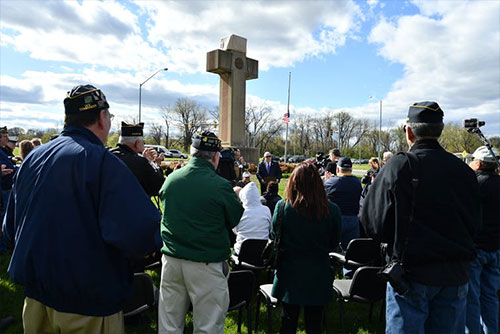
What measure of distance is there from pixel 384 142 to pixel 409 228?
95.6 m

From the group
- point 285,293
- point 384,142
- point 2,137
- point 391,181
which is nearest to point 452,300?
point 391,181

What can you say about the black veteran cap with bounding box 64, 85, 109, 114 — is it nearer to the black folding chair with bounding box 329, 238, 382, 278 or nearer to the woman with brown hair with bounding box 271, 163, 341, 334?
the woman with brown hair with bounding box 271, 163, 341, 334

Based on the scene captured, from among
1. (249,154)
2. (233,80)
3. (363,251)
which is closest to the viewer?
(363,251)

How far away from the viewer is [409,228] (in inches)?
86.2

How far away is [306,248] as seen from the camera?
3.06 meters

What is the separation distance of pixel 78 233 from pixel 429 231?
2.01 metres

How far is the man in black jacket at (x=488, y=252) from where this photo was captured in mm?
3375

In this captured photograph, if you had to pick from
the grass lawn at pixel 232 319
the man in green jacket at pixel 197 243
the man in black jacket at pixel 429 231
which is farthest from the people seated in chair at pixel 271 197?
the man in black jacket at pixel 429 231

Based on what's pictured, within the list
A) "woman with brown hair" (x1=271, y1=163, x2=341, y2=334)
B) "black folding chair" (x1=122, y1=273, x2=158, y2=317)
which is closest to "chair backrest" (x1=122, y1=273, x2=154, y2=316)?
"black folding chair" (x1=122, y1=273, x2=158, y2=317)

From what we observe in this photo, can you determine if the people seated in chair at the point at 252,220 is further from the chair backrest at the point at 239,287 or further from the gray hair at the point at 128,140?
the gray hair at the point at 128,140

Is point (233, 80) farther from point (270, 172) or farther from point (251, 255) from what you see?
point (251, 255)

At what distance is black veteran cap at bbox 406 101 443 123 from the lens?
242 centimetres

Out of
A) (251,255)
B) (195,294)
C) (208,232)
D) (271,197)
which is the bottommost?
(251,255)

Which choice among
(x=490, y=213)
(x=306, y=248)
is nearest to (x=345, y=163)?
(x=490, y=213)
